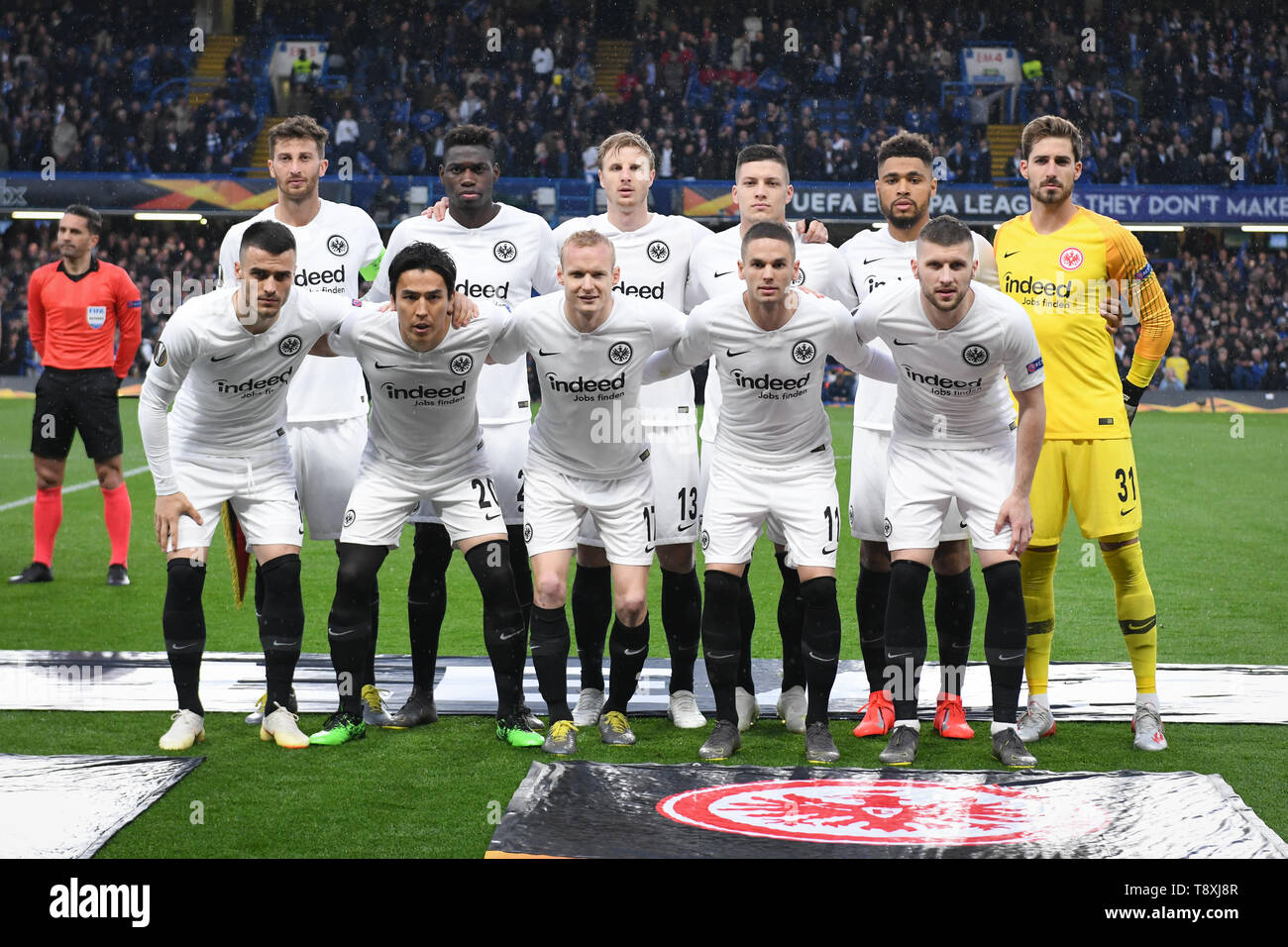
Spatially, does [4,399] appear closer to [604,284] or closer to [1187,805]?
[604,284]

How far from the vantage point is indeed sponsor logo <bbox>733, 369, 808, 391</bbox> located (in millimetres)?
4957

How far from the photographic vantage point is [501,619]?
5.13m

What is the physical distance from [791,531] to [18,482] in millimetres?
10723

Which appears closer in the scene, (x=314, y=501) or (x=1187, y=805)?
(x=1187, y=805)

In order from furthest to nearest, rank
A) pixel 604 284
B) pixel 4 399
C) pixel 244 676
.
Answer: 1. pixel 4 399
2. pixel 244 676
3. pixel 604 284

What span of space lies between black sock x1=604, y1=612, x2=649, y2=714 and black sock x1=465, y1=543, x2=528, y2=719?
377 mm

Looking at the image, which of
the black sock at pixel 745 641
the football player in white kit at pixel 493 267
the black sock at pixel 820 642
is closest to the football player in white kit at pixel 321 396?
the football player in white kit at pixel 493 267

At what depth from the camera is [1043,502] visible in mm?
5199

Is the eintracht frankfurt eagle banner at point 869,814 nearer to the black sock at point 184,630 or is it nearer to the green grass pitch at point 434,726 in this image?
the green grass pitch at point 434,726

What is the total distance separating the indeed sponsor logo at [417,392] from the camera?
5031 mm

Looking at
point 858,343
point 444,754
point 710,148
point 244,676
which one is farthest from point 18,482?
point 710,148

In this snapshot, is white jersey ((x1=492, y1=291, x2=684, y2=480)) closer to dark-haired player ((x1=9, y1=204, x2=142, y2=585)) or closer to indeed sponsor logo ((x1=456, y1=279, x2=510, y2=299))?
indeed sponsor logo ((x1=456, y1=279, x2=510, y2=299))

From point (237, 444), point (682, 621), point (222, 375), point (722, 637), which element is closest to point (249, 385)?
point (222, 375)

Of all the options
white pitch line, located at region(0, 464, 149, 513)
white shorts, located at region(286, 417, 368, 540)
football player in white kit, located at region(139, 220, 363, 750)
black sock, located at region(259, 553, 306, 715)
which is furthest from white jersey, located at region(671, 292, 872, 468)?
white pitch line, located at region(0, 464, 149, 513)
